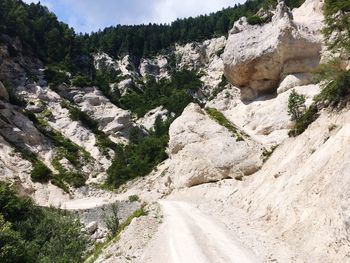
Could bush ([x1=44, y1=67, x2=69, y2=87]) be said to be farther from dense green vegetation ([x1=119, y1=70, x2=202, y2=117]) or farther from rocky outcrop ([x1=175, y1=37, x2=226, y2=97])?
rocky outcrop ([x1=175, y1=37, x2=226, y2=97])

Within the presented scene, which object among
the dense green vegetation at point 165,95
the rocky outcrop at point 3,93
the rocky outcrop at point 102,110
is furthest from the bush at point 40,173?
the dense green vegetation at point 165,95

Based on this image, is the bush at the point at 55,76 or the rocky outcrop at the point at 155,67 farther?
the rocky outcrop at the point at 155,67

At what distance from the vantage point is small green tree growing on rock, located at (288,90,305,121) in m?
45.8

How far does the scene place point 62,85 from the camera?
102 meters

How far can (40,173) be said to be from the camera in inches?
2522

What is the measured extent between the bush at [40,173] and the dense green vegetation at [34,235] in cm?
1963

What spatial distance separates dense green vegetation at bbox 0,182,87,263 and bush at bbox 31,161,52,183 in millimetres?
19626

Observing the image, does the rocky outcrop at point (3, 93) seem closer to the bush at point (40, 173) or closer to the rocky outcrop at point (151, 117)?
the bush at point (40, 173)

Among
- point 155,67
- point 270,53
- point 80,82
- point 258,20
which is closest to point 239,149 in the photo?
point 270,53

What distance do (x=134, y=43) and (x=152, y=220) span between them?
148205mm

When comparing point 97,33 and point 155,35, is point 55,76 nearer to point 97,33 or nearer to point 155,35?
point 155,35

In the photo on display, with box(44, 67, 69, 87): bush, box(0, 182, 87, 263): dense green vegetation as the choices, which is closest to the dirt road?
box(0, 182, 87, 263): dense green vegetation

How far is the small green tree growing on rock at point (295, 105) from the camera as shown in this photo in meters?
45.8

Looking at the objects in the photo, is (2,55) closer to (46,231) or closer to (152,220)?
(46,231)
